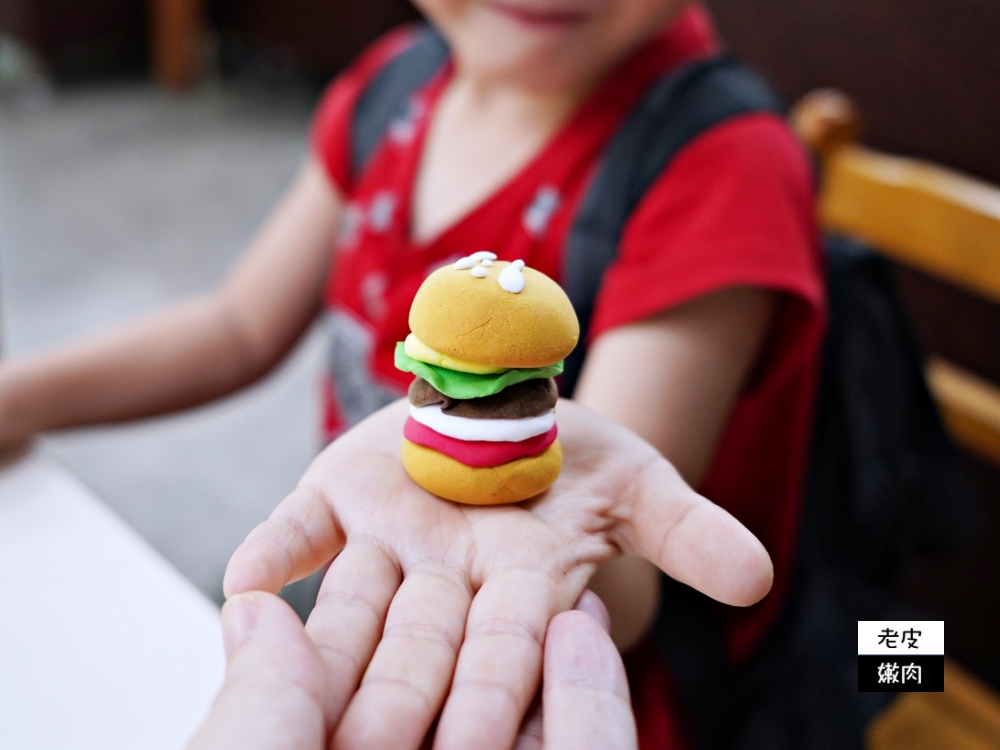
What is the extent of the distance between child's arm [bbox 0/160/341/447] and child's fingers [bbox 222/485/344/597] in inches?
13.0

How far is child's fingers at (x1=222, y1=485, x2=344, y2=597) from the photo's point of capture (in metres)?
0.25

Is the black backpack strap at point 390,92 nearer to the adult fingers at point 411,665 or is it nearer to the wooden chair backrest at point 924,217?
the wooden chair backrest at point 924,217

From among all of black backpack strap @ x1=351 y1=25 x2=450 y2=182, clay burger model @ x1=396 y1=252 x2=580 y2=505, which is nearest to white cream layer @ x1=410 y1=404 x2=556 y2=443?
clay burger model @ x1=396 y1=252 x2=580 y2=505

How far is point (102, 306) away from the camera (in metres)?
1.40

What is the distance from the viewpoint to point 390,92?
0.68 meters

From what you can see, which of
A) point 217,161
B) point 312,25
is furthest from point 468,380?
point 312,25

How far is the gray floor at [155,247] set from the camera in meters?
0.68

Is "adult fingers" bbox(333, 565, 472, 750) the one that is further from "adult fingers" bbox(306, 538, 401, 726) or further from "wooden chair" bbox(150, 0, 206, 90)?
"wooden chair" bbox(150, 0, 206, 90)

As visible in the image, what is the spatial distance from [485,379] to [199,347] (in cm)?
43

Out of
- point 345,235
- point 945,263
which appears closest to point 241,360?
point 345,235

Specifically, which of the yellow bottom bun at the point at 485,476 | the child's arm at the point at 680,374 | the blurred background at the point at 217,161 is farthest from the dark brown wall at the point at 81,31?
the yellow bottom bun at the point at 485,476

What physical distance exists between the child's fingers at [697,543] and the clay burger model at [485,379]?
0.03 m

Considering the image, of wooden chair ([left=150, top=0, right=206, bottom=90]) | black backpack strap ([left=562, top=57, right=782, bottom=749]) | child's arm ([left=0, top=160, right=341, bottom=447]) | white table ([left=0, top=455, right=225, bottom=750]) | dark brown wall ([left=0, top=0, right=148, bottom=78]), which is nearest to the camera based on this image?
white table ([left=0, top=455, right=225, bottom=750])

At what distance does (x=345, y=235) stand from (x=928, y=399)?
411 millimetres
